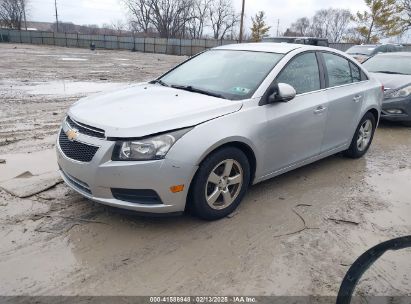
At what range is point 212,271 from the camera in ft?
9.73

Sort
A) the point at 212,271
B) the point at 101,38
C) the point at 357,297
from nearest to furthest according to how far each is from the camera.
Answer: the point at 357,297 < the point at 212,271 < the point at 101,38

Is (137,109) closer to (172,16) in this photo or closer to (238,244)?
(238,244)

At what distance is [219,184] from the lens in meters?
3.63

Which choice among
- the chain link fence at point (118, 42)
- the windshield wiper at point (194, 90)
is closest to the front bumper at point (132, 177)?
the windshield wiper at point (194, 90)

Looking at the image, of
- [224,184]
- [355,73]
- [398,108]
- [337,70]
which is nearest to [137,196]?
[224,184]

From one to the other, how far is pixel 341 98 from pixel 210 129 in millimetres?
2312

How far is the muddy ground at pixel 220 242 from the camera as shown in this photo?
2826 mm

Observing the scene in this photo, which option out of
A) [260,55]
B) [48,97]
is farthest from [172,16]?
[260,55]

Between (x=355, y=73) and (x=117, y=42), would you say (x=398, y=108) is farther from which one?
(x=117, y=42)

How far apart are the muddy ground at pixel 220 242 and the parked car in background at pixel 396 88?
308 cm

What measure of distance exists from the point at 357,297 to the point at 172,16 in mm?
69391

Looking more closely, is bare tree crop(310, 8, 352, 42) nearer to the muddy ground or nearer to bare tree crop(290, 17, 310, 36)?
bare tree crop(290, 17, 310, 36)

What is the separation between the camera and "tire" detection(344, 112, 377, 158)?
5.54m

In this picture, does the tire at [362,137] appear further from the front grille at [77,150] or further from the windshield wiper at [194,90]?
the front grille at [77,150]
